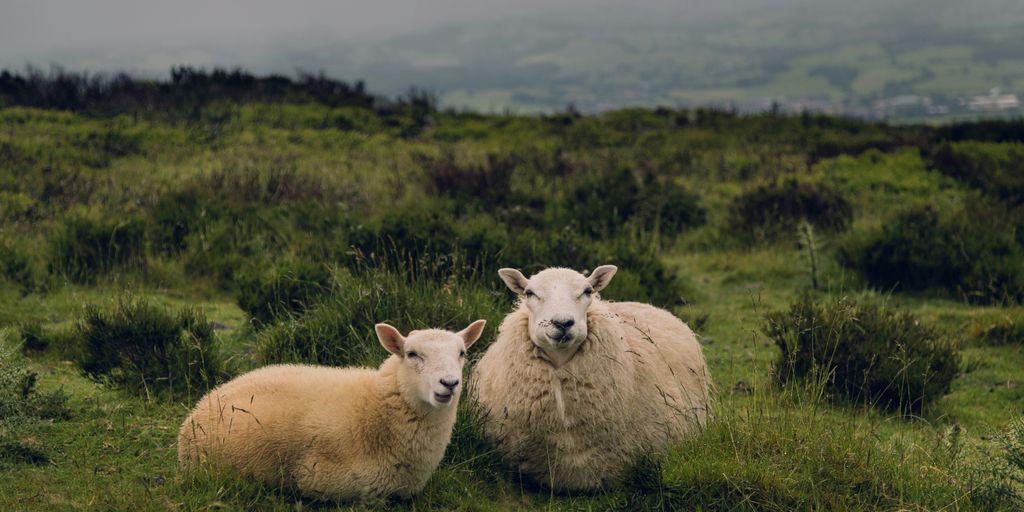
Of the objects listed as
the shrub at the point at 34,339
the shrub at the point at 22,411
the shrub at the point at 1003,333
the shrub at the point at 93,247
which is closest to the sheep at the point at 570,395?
the shrub at the point at 22,411

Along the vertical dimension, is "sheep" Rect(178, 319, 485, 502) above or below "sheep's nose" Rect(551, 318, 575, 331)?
below

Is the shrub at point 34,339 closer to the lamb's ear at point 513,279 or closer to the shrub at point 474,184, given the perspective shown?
the lamb's ear at point 513,279

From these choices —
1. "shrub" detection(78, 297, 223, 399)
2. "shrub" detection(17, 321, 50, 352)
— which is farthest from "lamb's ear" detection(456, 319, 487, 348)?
"shrub" detection(17, 321, 50, 352)

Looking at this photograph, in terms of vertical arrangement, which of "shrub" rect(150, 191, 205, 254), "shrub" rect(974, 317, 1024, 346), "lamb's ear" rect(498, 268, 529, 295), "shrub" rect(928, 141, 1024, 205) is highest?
"lamb's ear" rect(498, 268, 529, 295)

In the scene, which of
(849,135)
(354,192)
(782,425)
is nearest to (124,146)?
(354,192)

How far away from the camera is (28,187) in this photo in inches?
521

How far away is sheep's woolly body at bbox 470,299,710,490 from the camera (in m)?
5.36

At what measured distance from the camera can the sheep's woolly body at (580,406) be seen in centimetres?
536

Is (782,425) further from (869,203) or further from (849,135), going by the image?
(849,135)

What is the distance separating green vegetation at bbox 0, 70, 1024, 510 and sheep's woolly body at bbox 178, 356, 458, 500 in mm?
160

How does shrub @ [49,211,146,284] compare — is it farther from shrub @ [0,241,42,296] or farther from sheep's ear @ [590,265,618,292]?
sheep's ear @ [590,265,618,292]

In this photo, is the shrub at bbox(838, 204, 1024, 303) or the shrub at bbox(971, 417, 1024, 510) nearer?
the shrub at bbox(971, 417, 1024, 510)

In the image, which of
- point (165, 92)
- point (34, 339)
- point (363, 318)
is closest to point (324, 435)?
point (363, 318)

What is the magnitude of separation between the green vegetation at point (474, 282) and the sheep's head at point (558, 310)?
0.71 metres
